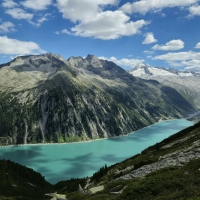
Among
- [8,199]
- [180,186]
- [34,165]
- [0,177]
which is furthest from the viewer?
[34,165]

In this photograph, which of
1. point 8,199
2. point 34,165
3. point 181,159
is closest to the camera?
point 181,159

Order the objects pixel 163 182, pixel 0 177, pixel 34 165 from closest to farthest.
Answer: pixel 163 182
pixel 0 177
pixel 34 165

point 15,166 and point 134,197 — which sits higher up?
point 15,166

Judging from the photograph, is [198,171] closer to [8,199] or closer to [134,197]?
[134,197]

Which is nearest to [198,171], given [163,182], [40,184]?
[163,182]

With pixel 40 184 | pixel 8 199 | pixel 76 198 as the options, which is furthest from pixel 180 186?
pixel 40 184

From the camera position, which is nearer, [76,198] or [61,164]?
[76,198]

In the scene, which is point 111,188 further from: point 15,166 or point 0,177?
point 15,166

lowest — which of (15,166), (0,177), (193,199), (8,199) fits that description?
(193,199)

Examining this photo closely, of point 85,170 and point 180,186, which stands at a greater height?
point 85,170
